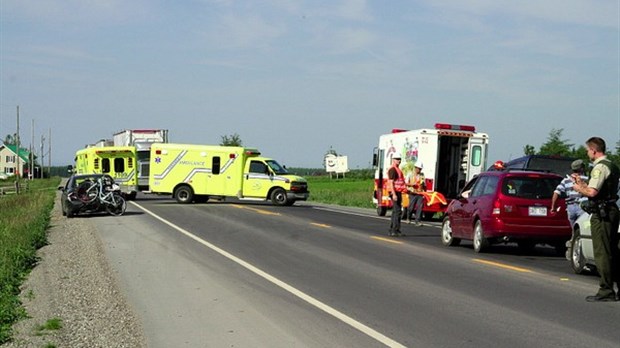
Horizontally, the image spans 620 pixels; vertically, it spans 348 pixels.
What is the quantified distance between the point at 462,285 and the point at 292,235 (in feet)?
31.0

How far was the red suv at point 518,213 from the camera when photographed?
16.4 meters

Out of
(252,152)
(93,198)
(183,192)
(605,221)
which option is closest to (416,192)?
(93,198)

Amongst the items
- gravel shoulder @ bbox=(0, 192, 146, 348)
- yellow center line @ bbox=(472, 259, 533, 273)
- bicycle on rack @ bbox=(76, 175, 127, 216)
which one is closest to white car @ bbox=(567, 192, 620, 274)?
yellow center line @ bbox=(472, 259, 533, 273)

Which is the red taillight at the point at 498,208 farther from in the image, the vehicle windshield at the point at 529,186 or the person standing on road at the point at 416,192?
the person standing on road at the point at 416,192

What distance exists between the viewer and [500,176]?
16.9 m

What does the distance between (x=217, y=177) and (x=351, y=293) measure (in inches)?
1128

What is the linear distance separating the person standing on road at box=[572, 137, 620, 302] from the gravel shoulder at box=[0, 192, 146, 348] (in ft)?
17.6

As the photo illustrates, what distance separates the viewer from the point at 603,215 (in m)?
10.5

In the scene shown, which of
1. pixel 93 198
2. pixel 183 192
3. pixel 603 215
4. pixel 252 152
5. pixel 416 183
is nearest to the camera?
pixel 603 215

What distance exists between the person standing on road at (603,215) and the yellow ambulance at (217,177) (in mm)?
29003

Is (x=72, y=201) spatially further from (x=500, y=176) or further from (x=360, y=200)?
(x=360, y=200)

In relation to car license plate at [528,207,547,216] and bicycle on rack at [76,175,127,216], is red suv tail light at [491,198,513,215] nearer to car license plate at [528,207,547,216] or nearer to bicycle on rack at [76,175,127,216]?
car license plate at [528,207,547,216]

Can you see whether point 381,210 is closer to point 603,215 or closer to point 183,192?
point 183,192


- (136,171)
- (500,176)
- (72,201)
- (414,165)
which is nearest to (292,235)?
(500,176)
